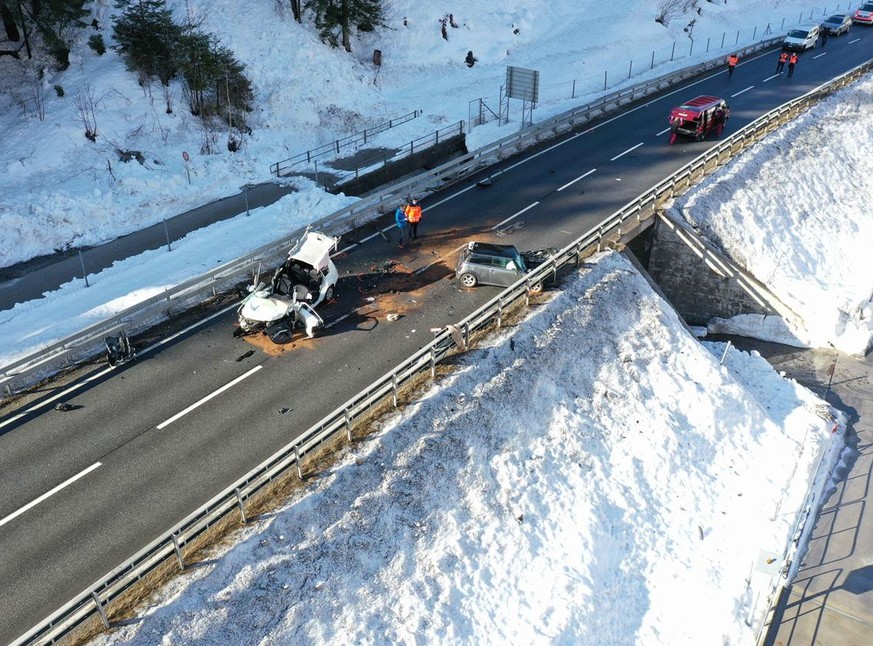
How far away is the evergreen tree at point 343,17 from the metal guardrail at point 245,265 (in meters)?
16.2

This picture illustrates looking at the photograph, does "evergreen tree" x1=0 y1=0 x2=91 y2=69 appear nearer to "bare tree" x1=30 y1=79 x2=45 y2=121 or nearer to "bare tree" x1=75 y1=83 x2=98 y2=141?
"bare tree" x1=30 y1=79 x2=45 y2=121

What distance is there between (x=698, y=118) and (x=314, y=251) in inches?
877

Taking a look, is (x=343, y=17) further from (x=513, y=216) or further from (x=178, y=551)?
(x=178, y=551)

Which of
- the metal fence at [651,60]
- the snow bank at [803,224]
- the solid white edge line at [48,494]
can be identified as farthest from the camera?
the metal fence at [651,60]

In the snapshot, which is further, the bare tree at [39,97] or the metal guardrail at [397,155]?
the bare tree at [39,97]

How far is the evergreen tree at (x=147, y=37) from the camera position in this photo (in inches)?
1463

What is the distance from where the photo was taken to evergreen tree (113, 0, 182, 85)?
122 feet

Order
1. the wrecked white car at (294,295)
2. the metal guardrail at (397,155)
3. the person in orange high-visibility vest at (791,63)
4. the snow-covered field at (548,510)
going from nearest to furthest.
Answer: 1. the snow-covered field at (548,510)
2. the wrecked white car at (294,295)
3. the metal guardrail at (397,155)
4. the person in orange high-visibility vest at (791,63)

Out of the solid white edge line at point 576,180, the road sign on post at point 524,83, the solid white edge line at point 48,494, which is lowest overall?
the solid white edge line at point 48,494

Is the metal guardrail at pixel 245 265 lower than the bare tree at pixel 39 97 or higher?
lower

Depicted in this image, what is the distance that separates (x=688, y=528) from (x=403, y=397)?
8384 mm

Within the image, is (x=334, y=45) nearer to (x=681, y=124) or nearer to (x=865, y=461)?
(x=681, y=124)

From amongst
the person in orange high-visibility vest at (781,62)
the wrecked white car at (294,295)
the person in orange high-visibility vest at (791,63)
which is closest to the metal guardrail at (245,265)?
the wrecked white car at (294,295)

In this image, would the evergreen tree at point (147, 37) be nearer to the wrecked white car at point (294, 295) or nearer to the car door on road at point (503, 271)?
the wrecked white car at point (294, 295)
